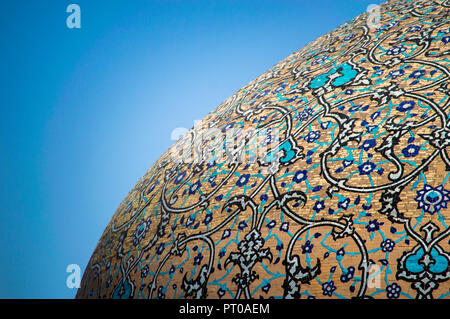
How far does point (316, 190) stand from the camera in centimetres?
134

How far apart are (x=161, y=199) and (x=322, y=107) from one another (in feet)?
2.18

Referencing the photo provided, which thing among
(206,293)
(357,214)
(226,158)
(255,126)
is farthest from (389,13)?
(206,293)

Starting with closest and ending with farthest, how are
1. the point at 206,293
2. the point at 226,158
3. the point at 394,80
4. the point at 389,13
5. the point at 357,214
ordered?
the point at 357,214 < the point at 206,293 < the point at 394,80 < the point at 226,158 < the point at 389,13

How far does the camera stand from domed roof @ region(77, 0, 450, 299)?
46.3 inches

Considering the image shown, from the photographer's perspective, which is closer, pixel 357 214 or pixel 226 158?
pixel 357 214

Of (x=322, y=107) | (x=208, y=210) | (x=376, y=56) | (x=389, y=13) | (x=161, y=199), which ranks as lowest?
(x=208, y=210)

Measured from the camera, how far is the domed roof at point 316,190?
118cm

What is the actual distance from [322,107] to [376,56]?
0.30 m

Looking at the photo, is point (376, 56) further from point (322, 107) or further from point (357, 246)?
point (357, 246)

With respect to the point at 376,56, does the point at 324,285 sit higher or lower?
lower

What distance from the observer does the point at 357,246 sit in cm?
119

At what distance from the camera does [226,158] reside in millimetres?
1656
